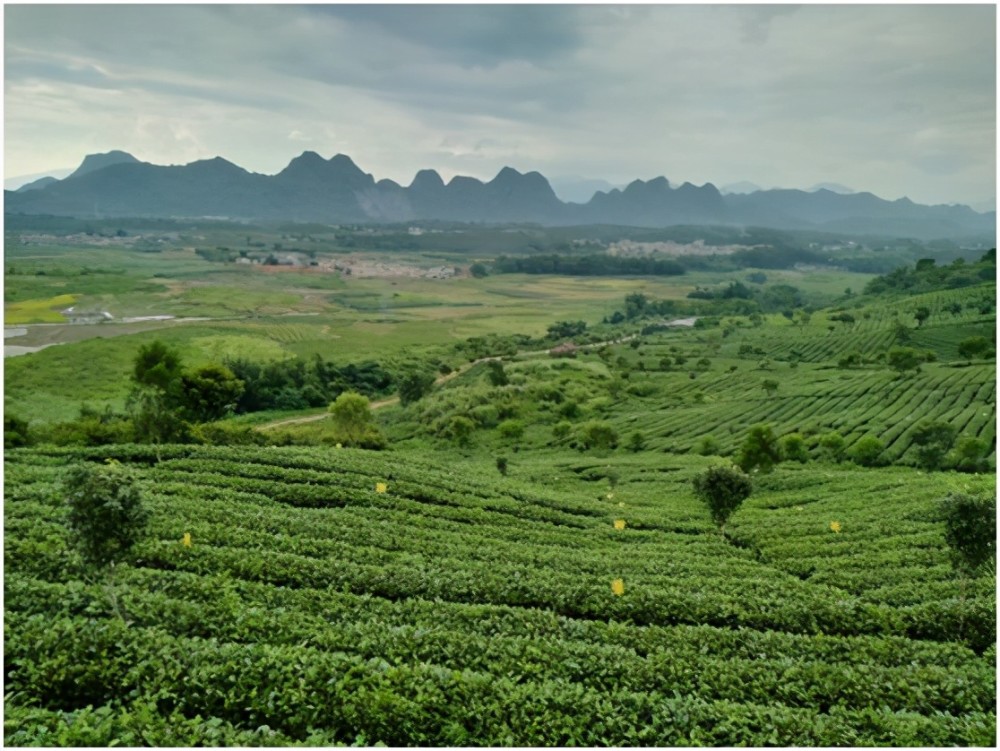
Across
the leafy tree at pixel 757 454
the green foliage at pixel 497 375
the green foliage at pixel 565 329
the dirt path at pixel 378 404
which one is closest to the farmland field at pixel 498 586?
the leafy tree at pixel 757 454

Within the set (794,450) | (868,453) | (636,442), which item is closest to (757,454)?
(794,450)

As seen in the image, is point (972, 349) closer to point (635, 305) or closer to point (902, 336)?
point (902, 336)

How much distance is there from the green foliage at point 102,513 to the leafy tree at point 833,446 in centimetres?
3396

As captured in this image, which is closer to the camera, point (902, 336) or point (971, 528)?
point (971, 528)

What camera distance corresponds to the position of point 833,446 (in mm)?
35031

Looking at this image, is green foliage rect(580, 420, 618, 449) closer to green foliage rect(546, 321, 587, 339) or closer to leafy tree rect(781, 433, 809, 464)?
leafy tree rect(781, 433, 809, 464)

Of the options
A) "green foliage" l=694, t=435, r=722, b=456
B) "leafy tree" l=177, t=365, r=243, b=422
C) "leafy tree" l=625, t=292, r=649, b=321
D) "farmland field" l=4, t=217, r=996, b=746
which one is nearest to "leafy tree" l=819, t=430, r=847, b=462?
"farmland field" l=4, t=217, r=996, b=746

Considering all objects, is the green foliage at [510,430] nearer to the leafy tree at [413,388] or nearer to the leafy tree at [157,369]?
the leafy tree at [413,388]

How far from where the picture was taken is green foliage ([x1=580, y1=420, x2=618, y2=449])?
136 ft

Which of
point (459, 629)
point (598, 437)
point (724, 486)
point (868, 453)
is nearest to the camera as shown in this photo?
point (459, 629)

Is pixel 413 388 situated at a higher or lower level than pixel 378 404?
higher

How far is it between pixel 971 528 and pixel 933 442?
25.3m

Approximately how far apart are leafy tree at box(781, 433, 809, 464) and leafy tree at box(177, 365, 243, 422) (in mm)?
28553

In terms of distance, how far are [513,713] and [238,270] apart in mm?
110239
